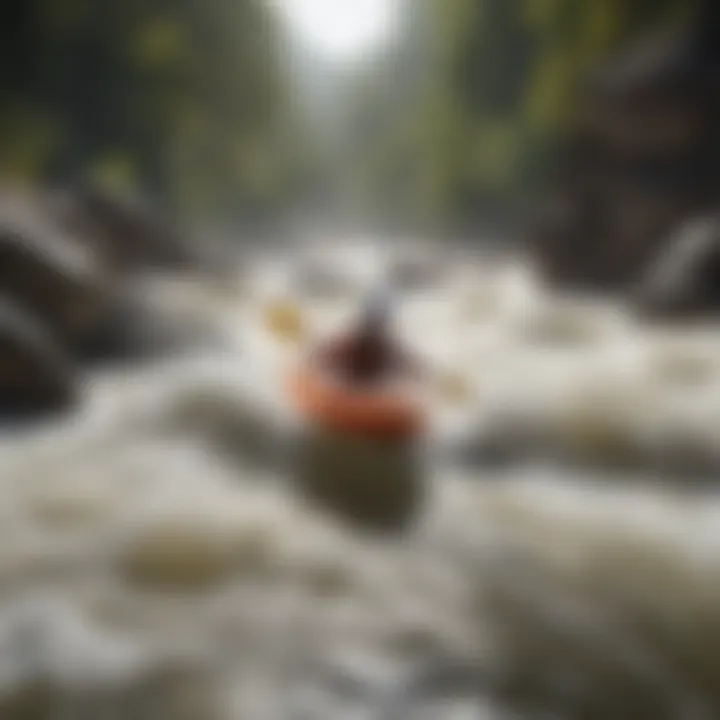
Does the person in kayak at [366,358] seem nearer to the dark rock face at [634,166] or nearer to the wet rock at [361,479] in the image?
the wet rock at [361,479]

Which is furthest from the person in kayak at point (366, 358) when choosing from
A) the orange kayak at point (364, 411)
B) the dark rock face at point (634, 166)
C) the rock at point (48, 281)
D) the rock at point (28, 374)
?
the dark rock face at point (634, 166)

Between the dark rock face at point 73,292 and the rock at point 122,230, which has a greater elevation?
the rock at point 122,230

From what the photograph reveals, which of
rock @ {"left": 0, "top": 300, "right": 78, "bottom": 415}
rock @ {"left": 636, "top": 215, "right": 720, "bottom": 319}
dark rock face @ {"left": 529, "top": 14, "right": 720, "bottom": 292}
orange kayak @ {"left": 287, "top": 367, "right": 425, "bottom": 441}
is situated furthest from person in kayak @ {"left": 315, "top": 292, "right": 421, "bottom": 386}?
dark rock face @ {"left": 529, "top": 14, "right": 720, "bottom": 292}

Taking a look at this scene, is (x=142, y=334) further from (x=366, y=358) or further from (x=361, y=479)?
(x=361, y=479)

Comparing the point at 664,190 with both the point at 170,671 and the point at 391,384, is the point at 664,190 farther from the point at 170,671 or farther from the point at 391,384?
the point at 170,671

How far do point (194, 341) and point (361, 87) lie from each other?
26.2 inches

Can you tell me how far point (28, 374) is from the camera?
1.46 metres

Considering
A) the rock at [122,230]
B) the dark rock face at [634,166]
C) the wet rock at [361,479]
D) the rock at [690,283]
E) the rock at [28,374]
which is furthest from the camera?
the dark rock face at [634,166]

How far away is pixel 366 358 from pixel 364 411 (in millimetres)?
99

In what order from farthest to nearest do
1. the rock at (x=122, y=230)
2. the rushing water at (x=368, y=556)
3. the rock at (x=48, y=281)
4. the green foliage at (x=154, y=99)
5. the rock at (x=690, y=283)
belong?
the rock at (x=690, y=283)
the rock at (x=122, y=230)
the green foliage at (x=154, y=99)
the rock at (x=48, y=281)
the rushing water at (x=368, y=556)

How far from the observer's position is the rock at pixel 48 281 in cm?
172

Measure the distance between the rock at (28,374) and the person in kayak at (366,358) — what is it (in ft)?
1.44

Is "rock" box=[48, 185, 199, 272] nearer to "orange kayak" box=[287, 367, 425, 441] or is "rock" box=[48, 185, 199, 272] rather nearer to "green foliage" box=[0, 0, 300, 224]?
"green foliage" box=[0, 0, 300, 224]

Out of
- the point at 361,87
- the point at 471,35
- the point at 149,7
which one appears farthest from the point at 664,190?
the point at 149,7
